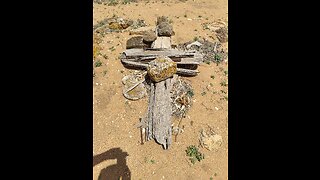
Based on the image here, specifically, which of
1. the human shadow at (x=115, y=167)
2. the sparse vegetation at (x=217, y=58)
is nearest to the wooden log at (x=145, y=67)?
the sparse vegetation at (x=217, y=58)

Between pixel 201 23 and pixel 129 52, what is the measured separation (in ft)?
20.3

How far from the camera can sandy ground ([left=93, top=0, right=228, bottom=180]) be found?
7.41 meters

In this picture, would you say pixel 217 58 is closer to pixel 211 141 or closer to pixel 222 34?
pixel 222 34

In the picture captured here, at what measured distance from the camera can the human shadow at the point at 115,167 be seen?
7.04m

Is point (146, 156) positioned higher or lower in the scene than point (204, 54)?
lower

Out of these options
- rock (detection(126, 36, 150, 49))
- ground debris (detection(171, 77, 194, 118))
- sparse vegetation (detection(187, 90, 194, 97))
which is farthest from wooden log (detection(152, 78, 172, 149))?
rock (detection(126, 36, 150, 49))

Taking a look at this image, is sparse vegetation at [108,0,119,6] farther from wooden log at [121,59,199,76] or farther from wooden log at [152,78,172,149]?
wooden log at [152,78,172,149]

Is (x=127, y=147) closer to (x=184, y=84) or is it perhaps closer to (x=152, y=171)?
(x=152, y=171)

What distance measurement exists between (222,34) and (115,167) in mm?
9941

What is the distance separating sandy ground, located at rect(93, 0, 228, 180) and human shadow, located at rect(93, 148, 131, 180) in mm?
33

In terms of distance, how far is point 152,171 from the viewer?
736 cm
